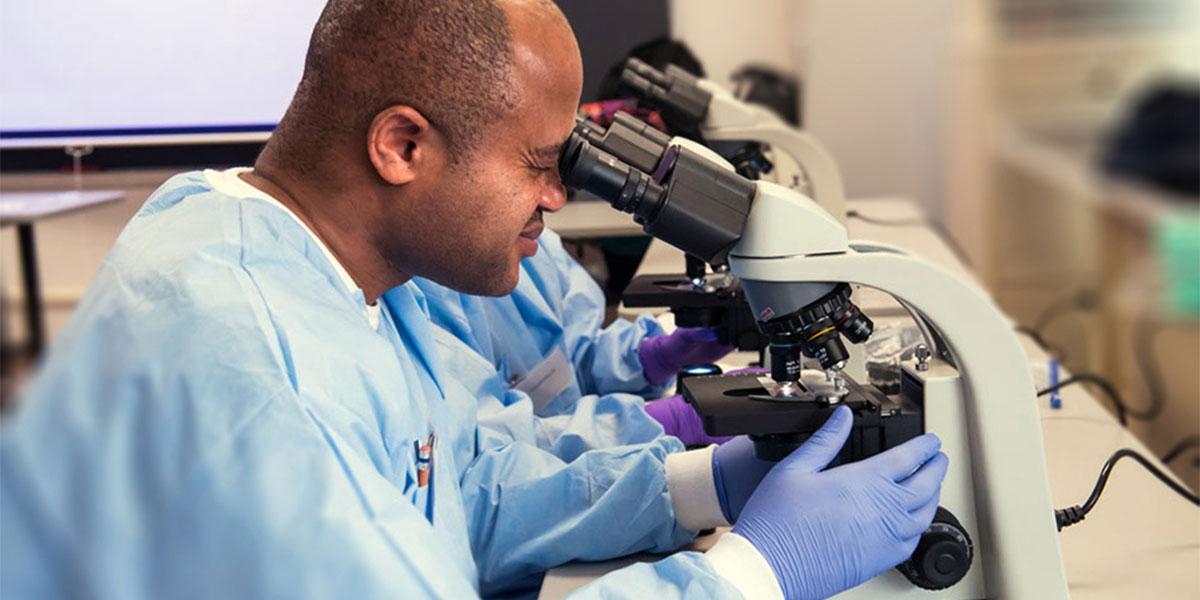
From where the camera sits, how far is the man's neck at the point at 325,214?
114 centimetres

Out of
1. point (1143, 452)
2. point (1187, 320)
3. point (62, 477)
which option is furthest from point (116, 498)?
point (1187, 320)

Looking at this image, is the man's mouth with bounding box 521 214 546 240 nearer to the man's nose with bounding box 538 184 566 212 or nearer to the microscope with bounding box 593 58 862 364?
the man's nose with bounding box 538 184 566 212

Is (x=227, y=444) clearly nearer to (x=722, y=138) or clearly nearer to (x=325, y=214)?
(x=325, y=214)

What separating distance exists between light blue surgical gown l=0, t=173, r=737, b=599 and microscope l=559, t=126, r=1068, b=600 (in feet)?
0.65

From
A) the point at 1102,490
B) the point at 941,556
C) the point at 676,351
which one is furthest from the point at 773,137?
the point at 941,556

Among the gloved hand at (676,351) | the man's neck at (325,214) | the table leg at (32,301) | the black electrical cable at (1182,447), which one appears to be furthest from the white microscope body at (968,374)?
the black electrical cable at (1182,447)

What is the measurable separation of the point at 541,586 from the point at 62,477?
2.36 ft

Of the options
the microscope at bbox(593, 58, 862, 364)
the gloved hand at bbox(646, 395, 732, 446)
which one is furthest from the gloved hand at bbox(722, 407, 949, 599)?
the microscope at bbox(593, 58, 862, 364)

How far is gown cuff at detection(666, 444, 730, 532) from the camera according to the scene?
4.28ft

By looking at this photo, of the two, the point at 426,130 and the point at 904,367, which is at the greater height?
the point at 426,130

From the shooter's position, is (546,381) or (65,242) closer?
(65,242)

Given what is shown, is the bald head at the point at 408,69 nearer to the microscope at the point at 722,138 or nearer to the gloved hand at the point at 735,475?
the gloved hand at the point at 735,475

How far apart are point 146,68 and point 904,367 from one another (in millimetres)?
729

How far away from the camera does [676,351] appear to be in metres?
1.97
